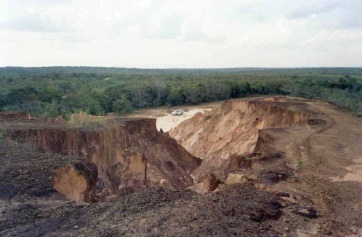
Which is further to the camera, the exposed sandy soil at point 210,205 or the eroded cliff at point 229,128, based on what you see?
the eroded cliff at point 229,128

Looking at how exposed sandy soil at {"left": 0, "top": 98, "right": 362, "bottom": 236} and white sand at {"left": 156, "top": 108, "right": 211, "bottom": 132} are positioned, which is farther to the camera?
white sand at {"left": 156, "top": 108, "right": 211, "bottom": 132}

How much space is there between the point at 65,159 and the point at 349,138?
15554mm

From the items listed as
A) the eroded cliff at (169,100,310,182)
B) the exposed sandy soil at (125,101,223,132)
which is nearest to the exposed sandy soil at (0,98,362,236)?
the eroded cliff at (169,100,310,182)

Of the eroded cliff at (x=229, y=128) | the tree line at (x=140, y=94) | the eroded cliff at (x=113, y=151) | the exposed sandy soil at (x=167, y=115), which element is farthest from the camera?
the exposed sandy soil at (x=167, y=115)

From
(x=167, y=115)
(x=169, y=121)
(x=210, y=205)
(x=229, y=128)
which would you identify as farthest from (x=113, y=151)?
(x=167, y=115)

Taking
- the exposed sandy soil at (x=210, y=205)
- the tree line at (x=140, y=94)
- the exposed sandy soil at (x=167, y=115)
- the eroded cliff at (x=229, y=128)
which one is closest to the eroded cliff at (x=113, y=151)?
the eroded cliff at (x=229, y=128)

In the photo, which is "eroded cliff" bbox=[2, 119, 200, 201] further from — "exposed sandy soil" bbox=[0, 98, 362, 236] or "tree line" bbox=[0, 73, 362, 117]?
"tree line" bbox=[0, 73, 362, 117]

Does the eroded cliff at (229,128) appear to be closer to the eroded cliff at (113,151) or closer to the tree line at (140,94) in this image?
the eroded cliff at (113,151)

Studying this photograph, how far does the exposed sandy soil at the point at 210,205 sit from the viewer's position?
33.9ft

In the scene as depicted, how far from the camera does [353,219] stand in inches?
453

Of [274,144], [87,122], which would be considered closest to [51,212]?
[274,144]

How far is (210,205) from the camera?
463 inches

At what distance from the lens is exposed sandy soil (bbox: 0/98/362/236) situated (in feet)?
33.9

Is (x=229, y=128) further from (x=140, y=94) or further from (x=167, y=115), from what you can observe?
(x=140, y=94)
